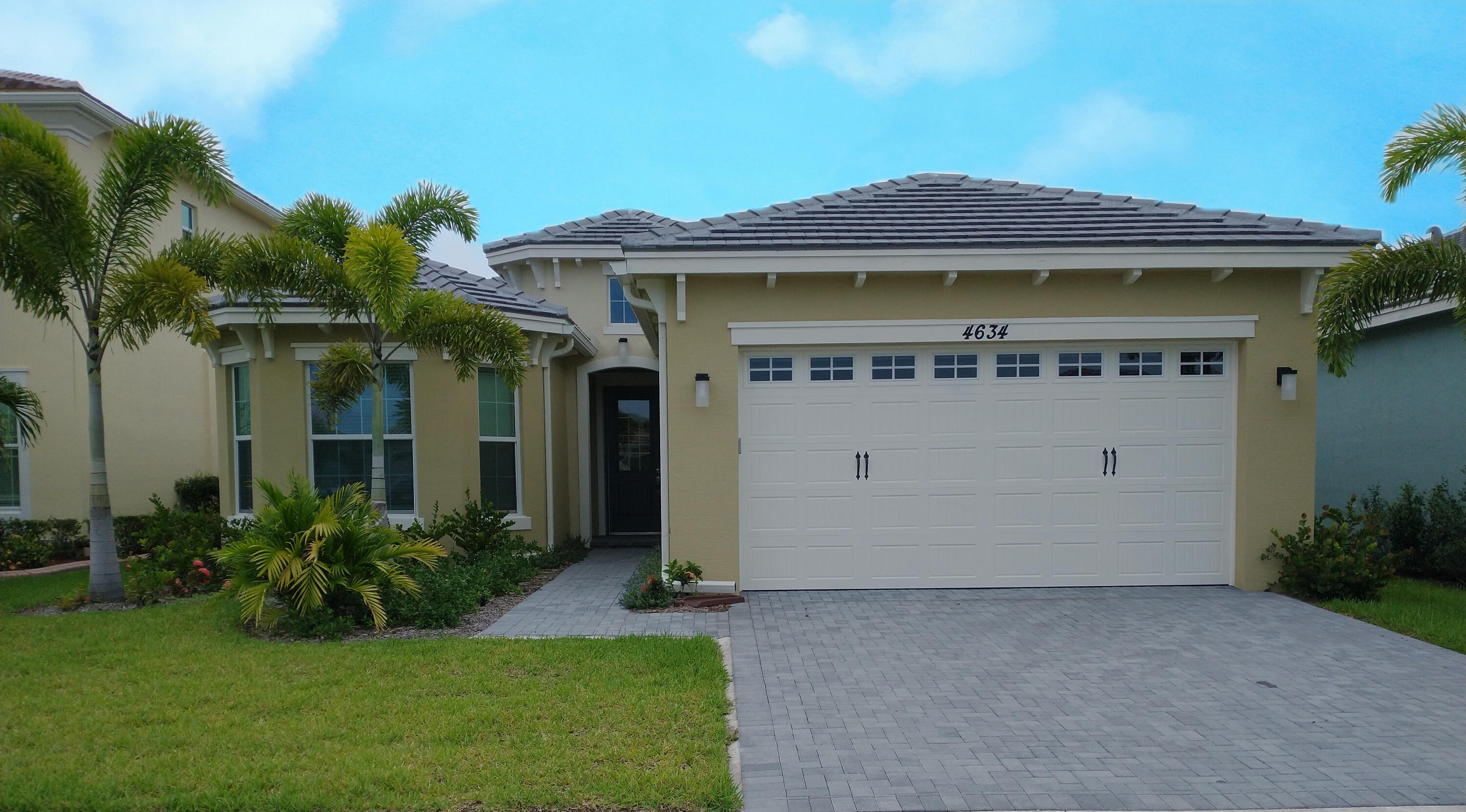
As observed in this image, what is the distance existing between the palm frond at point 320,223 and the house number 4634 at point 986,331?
22.3ft

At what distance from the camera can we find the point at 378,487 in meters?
8.26

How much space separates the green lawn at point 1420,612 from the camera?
630cm

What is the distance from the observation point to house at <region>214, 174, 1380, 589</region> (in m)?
7.71

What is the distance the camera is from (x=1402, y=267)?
6.73 meters

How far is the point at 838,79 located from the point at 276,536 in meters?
10.2

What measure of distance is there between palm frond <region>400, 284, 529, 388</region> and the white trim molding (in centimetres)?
271

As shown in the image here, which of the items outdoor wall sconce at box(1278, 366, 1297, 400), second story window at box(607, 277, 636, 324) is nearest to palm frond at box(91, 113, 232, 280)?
second story window at box(607, 277, 636, 324)

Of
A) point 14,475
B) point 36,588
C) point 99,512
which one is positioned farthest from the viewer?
point 14,475

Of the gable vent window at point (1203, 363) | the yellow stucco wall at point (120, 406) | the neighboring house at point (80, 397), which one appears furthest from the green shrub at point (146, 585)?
the gable vent window at point (1203, 363)

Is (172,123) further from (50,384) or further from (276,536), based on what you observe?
(50,384)

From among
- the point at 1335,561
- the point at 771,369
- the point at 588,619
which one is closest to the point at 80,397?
the point at 588,619

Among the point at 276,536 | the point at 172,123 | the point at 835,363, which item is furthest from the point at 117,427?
the point at 835,363

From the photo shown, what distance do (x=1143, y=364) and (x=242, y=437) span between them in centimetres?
1137

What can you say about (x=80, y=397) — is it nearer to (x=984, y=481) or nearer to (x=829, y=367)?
(x=829, y=367)
